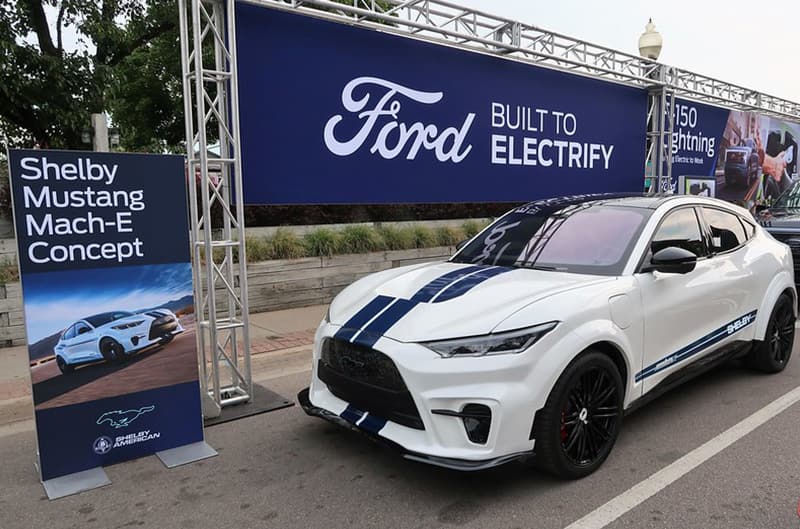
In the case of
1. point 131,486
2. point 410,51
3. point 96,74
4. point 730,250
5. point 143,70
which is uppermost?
point 143,70

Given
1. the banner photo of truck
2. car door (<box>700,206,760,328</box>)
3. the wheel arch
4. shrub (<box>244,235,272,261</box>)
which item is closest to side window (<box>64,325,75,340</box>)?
car door (<box>700,206,760,328</box>)

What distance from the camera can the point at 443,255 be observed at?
1100 centimetres

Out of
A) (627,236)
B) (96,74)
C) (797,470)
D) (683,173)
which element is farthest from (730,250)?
(96,74)

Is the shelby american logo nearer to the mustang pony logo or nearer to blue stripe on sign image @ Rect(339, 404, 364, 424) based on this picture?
the mustang pony logo

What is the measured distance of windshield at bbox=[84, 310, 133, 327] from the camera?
145 inches

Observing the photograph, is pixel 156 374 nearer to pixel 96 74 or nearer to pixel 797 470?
pixel 797 470

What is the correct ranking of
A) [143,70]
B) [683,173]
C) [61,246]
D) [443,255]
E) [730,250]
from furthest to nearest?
[143,70] → [683,173] → [443,255] → [730,250] → [61,246]

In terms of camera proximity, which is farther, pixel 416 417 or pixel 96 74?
pixel 96 74

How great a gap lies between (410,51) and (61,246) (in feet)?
16.1

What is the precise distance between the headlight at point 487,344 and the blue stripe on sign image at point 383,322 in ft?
1.06

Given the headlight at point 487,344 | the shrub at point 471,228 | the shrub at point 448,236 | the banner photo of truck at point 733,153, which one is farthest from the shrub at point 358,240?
the headlight at point 487,344

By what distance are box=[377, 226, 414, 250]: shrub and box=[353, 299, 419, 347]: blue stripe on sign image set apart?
21.6ft

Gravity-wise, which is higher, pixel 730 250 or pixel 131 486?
pixel 730 250

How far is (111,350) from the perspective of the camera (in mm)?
3770
